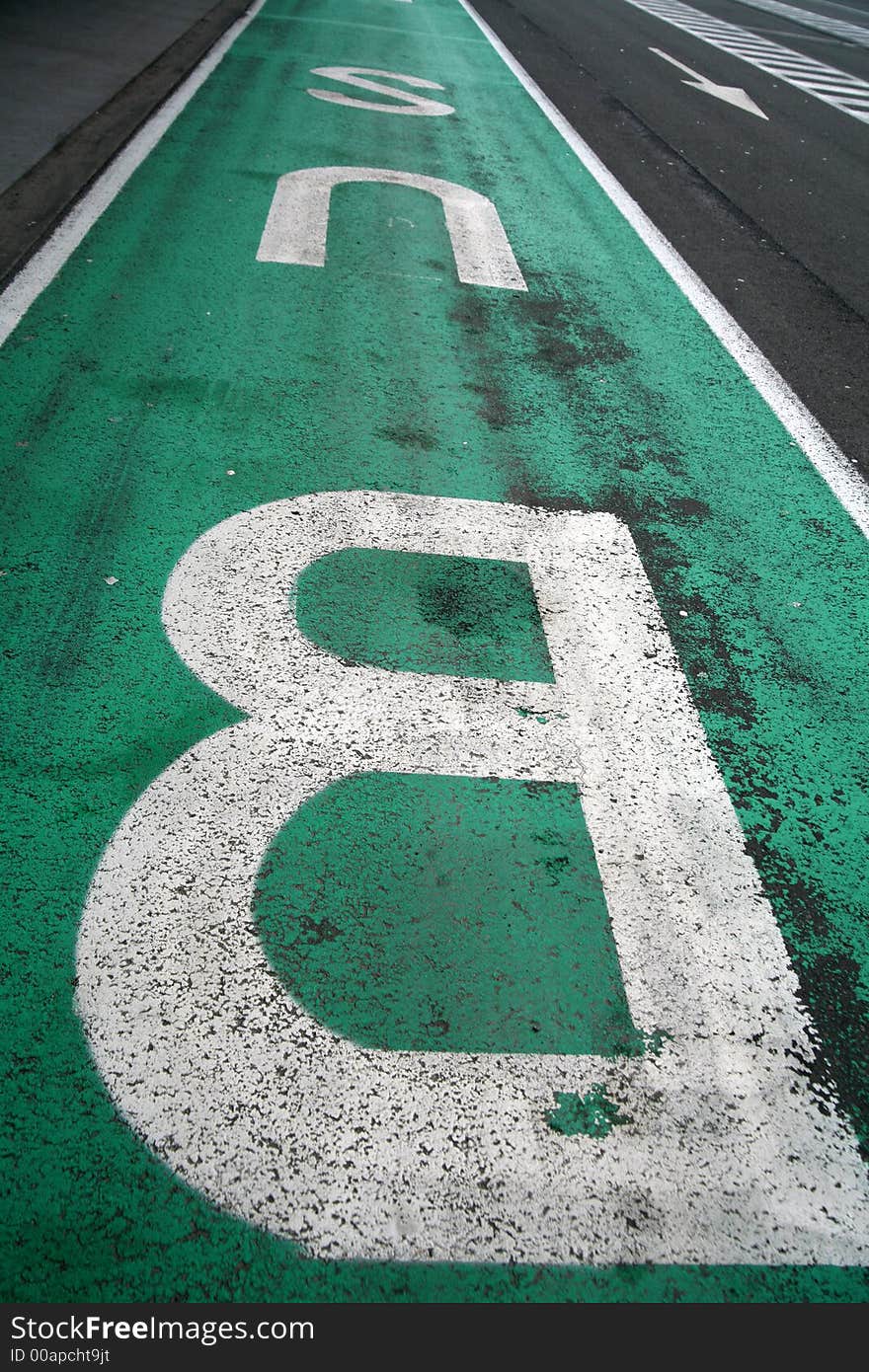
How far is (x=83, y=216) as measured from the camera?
6.21 metres

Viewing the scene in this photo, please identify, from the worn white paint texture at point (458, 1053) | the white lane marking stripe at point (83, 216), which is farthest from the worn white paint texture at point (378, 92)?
the worn white paint texture at point (458, 1053)

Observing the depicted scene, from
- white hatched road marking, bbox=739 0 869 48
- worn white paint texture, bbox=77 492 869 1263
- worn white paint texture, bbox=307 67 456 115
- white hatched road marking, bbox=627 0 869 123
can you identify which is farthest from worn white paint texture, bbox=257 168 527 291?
white hatched road marking, bbox=739 0 869 48

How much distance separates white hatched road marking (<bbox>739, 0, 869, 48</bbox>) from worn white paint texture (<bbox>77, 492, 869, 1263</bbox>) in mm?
25485

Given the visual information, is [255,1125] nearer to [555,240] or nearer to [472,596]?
[472,596]

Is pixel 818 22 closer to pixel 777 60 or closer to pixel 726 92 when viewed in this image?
pixel 777 60

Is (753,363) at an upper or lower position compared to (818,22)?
lower

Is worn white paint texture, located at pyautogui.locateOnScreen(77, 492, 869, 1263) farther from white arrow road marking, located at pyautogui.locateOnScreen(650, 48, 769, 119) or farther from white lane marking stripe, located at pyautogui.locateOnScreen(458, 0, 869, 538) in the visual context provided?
white arrow road marking, located at pyautogui.locateOnScreen(650, 48, 769, 119)

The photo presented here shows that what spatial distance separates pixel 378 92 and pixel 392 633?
9276 mm

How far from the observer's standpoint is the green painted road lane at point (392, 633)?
6.41 ft

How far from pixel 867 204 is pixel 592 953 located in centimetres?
937

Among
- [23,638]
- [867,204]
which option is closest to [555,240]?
[867,204]

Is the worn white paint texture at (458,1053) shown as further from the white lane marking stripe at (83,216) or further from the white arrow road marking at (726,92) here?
the white arrow road marking at (726,92)

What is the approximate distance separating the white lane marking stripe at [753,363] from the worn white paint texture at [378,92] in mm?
1888

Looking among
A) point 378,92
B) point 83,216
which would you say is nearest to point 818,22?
point 378,92
